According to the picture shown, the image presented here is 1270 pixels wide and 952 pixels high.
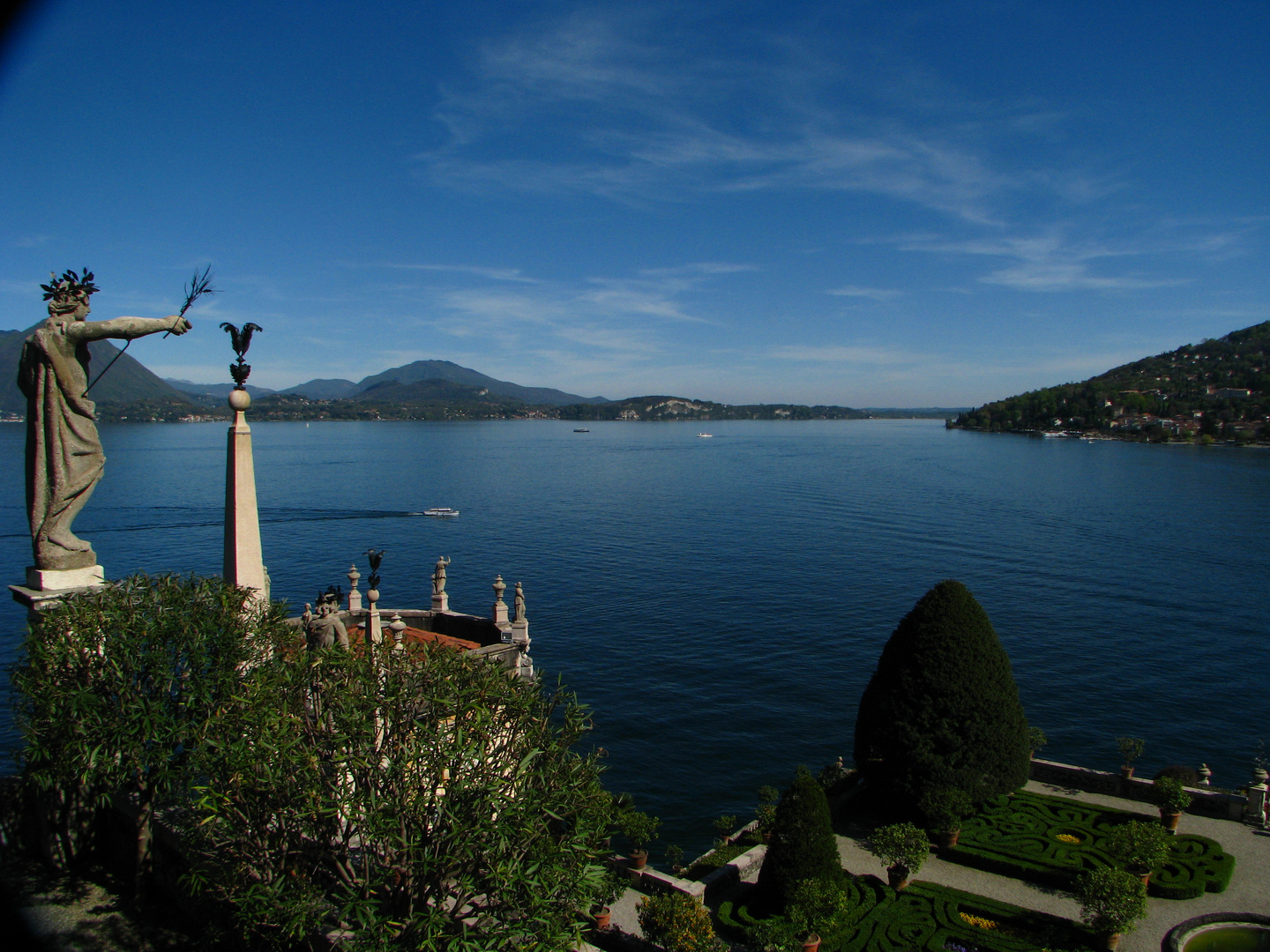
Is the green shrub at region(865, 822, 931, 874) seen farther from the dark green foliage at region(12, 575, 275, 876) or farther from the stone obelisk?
the stone obelisk

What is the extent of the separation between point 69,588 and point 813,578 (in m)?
46.9

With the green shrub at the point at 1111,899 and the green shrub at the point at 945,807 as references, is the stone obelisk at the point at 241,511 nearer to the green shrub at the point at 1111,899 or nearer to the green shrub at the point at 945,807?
the green shrub at the point at 945,807

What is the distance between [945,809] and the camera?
1767 cm

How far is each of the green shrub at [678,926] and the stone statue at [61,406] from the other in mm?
10484

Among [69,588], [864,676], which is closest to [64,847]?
[69,588]

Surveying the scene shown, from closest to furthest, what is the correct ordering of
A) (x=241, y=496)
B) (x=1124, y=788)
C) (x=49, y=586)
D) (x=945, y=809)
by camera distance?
1. (x=49, y=586)
2. (x=241, y=496)
3. (x=945, y=809)
4. (x=1124, y=788)

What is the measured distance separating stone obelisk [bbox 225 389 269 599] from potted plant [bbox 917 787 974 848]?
49.9ft

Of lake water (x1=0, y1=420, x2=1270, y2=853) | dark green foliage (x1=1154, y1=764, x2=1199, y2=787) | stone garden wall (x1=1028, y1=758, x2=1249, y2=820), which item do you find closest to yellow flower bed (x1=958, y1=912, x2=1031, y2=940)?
stone garden wall (x1=1028, y1=758, x2=1249, y2=820)

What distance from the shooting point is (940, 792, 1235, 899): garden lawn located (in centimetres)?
1605

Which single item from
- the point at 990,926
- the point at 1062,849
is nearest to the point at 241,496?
the point at 990,926

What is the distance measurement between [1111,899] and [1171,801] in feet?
22.1

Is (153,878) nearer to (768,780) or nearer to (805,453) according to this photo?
(768,780)

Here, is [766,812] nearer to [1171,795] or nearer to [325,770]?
[1171,795]

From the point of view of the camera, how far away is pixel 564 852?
27.7ft
